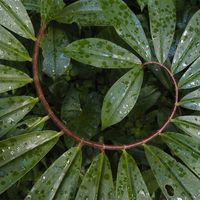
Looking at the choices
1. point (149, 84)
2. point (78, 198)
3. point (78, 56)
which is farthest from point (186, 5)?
point (78, 198)

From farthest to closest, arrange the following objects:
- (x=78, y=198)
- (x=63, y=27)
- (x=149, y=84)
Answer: (x=149, y=84) < (x=63, y=27) < (x=78, y=198)

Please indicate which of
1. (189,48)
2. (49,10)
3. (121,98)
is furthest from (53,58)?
(189,48)

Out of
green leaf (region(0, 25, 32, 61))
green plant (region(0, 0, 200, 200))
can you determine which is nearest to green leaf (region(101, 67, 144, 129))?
green plant (region(0, 0, 200, 200))

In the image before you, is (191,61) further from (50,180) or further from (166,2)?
(50,180)

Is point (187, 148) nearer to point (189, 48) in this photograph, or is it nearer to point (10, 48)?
point (189, 48)

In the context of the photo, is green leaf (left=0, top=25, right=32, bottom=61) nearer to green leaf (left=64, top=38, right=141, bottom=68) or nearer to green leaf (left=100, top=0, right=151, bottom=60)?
green leaf (left=64, top=38, right=141, bottom=68)

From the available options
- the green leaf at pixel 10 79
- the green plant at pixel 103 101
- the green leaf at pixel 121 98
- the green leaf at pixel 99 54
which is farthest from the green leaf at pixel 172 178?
the green leaf at pixel 10 79
